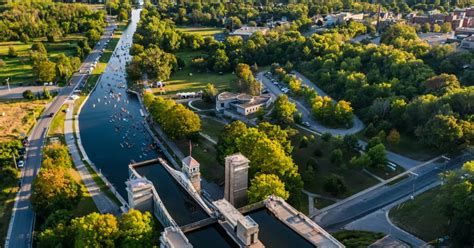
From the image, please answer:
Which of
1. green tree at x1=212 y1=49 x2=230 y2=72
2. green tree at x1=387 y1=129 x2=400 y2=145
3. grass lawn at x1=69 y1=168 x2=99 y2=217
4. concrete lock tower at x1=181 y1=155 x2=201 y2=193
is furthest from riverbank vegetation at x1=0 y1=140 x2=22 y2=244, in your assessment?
green tree at x1=212 y1=49 x2=230 y2=72

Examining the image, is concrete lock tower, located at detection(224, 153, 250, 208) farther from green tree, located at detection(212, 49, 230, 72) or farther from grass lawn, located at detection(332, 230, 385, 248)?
green tree, located at detection(212, 49, 230, 72)

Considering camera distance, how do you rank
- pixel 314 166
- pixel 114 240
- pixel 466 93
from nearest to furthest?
pixel 114 240 → pixel 314 166 → pixel 466 93

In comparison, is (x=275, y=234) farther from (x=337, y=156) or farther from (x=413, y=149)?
(x=413, y=149)

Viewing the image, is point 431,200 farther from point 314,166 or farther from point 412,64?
point 412,64

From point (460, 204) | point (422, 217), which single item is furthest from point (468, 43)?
point (460, 204)

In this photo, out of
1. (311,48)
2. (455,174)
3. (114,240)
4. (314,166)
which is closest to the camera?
(114,240)

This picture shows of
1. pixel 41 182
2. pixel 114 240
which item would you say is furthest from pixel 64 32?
pixel 114 240
